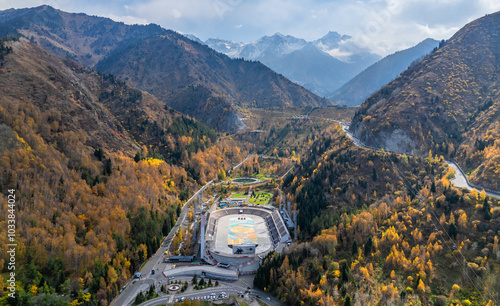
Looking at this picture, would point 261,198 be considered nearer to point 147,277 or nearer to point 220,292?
point 220,292

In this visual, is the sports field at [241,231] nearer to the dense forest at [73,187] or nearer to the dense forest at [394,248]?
the dense forest at [394,248]

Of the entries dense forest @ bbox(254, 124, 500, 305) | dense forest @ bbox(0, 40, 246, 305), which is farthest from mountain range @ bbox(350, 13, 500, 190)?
dense forest @ bbox(0, 40, 246, 305)

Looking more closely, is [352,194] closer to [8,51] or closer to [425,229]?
[425,229]

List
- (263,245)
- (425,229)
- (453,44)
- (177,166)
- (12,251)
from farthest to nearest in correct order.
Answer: (453,44)
(177,166)
(263,245)
(425,229)
(12,251)

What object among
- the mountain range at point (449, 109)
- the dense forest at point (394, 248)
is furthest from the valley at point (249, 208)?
the mountain range at point (449, 109)

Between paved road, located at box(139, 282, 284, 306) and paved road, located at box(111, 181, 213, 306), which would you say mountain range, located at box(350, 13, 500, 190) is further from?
paved road, located at box(111, 181, 213, 306)

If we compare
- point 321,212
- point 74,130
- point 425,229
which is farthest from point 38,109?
point 425,229

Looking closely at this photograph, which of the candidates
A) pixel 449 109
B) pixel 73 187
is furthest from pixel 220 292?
pixel 449 109
